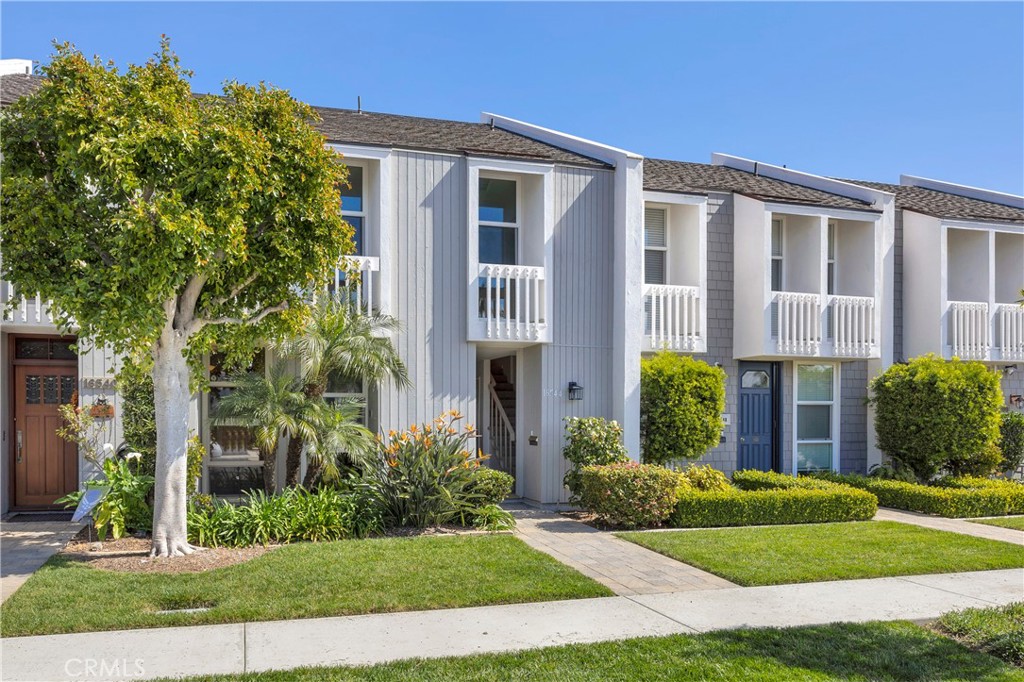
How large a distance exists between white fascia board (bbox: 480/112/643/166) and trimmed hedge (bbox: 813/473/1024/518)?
23.4ft

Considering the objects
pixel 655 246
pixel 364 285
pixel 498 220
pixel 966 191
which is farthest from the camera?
pixel 966 191

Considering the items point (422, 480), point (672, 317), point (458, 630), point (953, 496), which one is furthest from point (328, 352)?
point (953, 496)

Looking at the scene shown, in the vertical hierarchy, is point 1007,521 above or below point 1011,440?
below

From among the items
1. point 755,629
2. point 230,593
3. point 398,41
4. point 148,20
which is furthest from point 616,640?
point 148,20

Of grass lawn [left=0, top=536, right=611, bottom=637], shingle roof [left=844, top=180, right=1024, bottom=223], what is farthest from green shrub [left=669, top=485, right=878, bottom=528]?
shingle roof [left=844, top=180, right=1024, bottom=223]

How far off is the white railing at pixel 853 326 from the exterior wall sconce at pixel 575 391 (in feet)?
17.0

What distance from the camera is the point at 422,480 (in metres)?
10.8

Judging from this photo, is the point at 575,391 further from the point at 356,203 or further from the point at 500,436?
the point at 356,203

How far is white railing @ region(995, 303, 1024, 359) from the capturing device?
1641 cm

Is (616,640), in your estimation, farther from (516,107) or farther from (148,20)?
(516,107)

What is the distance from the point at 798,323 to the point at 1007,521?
15.1 feet

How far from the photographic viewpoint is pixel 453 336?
1295cm

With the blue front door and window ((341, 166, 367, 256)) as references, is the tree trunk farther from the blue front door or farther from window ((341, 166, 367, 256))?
the blue front door

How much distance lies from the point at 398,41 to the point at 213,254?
4199 millimetres
